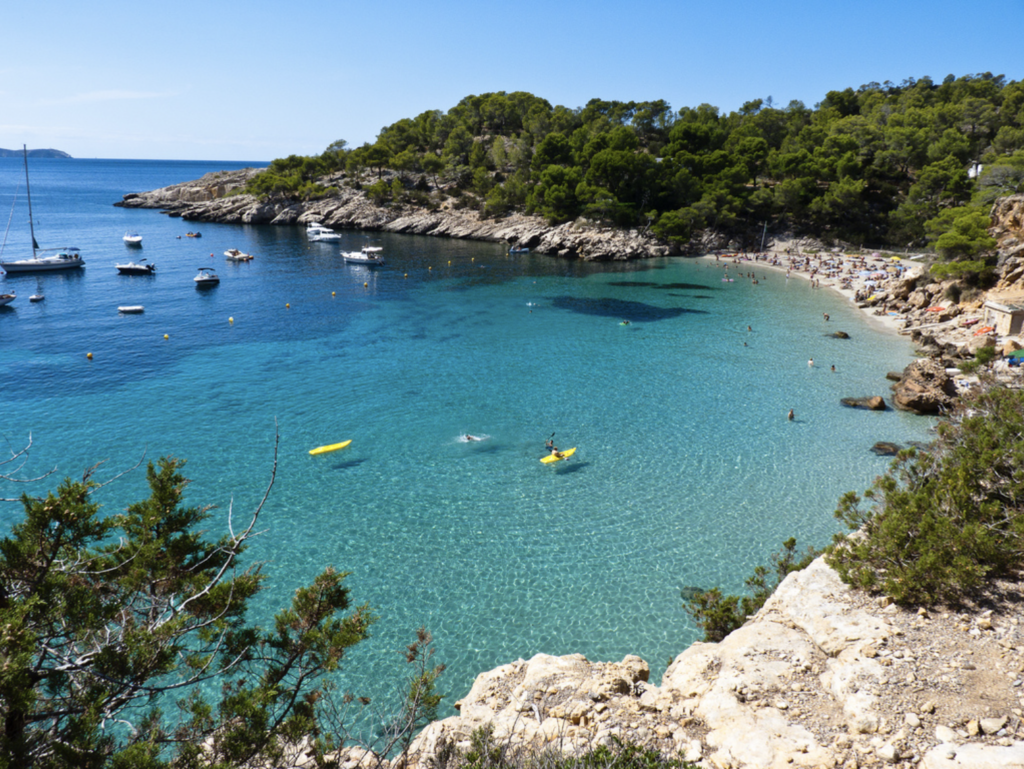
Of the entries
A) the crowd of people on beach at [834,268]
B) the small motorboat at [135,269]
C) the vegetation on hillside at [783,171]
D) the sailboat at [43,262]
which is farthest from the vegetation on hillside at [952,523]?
the sailboat at [43,262]

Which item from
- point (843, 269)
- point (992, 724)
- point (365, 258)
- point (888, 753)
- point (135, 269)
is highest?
point (843, 269)

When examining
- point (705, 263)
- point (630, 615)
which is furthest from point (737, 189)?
point (630, 615)

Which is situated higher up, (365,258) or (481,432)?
(365,258)

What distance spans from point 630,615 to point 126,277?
68692 mm

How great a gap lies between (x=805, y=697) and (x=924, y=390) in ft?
85.2

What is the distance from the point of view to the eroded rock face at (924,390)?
91.6 ft

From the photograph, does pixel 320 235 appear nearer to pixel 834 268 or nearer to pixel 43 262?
pixel 43 262

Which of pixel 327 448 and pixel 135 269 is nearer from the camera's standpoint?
pixel 327 448

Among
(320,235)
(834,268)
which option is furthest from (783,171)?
(320,235)

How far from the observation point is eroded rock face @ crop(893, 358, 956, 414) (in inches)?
1099

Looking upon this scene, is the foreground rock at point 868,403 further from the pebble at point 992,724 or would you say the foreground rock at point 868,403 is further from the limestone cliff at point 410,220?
the limestone cliff at point 410,220

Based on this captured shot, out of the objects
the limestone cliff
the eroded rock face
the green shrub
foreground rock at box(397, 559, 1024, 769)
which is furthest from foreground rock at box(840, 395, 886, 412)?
the limestone cliff

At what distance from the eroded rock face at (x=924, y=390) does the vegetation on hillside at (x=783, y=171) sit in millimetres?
30865

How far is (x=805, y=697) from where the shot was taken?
28.2 ft
